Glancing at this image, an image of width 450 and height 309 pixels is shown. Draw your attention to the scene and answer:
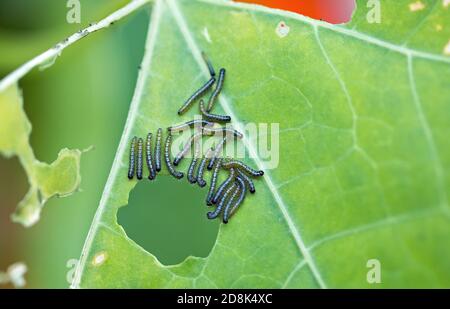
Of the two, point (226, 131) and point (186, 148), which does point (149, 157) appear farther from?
point (226, 131)

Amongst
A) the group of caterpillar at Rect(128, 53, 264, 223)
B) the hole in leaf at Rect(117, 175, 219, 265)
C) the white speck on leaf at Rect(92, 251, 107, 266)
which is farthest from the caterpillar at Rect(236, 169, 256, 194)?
the white speck on leaf at Rect(92, 251, 107, 266)

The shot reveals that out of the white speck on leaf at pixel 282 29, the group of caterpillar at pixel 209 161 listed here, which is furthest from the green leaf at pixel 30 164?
the white speck on leaf at pixel 282 29

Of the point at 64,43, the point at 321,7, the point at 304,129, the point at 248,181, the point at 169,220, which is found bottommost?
the point at 169,220

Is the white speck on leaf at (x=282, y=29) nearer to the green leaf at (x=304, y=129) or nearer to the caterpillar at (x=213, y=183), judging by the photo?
the green leaf at (x=304, y=129)

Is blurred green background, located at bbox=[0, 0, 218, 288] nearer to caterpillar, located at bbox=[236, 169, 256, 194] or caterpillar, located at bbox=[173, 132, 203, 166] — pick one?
caterpillar, located at bbox=[173, 132, 203, 166]

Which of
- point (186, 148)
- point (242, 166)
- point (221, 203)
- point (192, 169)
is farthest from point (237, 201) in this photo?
point (186, 148)
